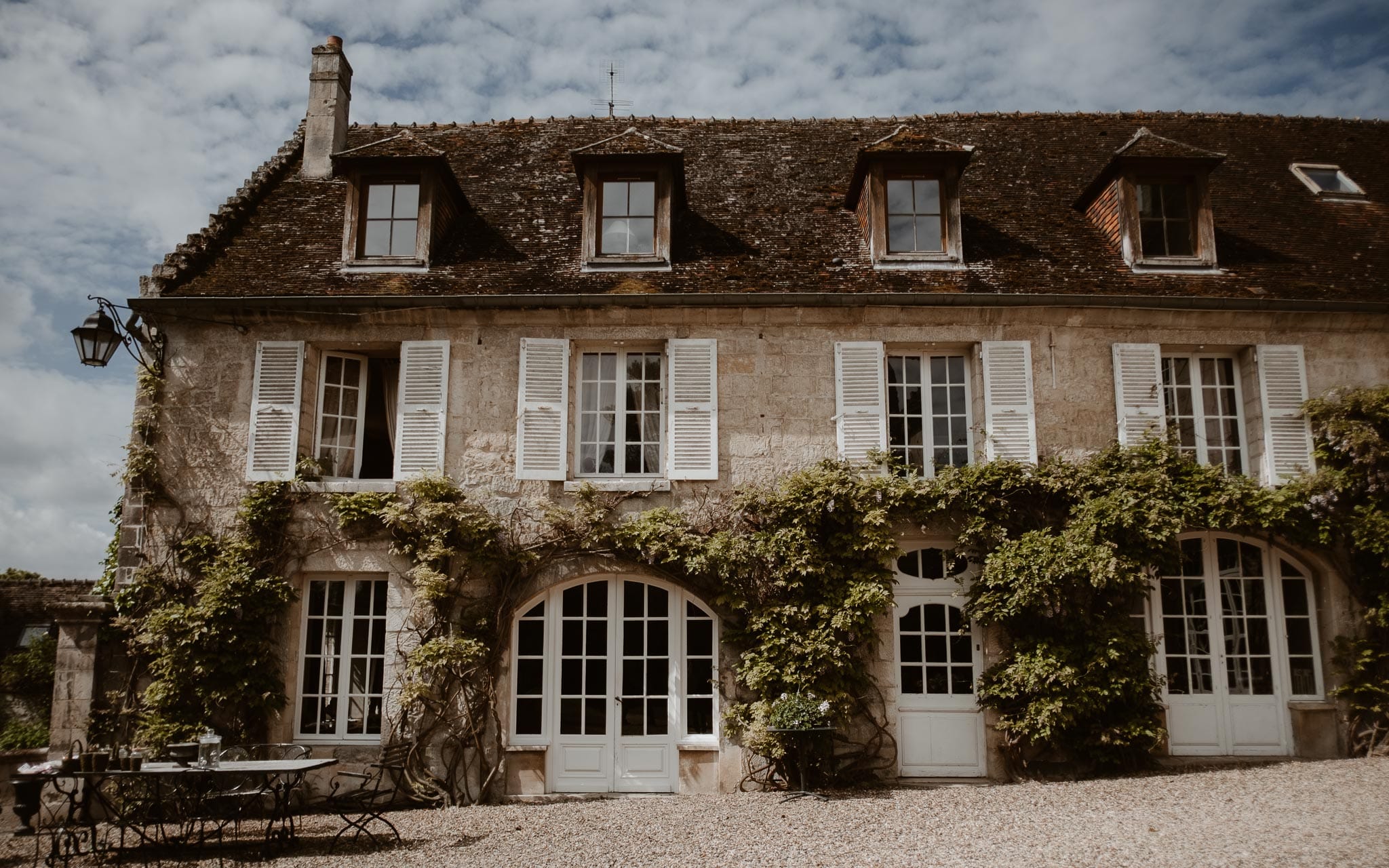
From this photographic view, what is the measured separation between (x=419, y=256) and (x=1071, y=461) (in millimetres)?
7132

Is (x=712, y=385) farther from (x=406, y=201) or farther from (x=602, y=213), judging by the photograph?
(x=406, y=201)

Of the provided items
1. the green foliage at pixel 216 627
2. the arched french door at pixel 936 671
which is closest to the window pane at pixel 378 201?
the green foliage at pixel 216 627

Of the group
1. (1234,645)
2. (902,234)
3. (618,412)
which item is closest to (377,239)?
(618,412)

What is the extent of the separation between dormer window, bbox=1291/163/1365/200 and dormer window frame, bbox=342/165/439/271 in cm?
1073

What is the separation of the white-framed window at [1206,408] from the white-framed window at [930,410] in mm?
2056

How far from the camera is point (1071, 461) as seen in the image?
9.29 metres

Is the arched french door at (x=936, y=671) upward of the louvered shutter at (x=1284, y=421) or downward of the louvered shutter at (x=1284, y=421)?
downward

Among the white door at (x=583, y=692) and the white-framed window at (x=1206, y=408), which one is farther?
the white-framed window at (x=1206, y=408)

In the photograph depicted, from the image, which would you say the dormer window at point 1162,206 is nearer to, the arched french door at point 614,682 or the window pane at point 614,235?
the window pane at point 614,235

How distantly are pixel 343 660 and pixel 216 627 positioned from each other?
1185 millimetres

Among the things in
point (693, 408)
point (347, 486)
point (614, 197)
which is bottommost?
point (347, 486)

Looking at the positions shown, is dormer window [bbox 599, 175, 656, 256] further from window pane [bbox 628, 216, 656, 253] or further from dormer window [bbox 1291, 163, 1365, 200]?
dormer window [bbox 1291, 163, 1365, 200]

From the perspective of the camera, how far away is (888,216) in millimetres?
10406

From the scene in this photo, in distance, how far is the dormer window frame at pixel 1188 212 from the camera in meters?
10.2
